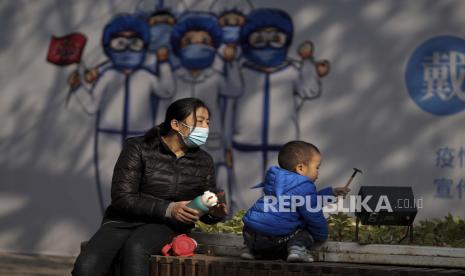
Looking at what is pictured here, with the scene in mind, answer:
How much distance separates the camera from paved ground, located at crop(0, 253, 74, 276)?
29.6 feet

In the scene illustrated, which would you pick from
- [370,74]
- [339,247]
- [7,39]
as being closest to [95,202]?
[7,39]

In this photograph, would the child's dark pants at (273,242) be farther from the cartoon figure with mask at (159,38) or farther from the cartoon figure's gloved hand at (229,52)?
the cartoon figure with mask at (159,38)

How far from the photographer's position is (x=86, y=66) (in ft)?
33.1

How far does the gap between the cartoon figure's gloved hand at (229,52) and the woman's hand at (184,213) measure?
162 inches

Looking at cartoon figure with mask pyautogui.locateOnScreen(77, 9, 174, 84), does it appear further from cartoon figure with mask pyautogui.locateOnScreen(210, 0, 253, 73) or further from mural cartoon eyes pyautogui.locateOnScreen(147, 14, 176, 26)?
cartoon figure with mask pyautogui.locateOnScreen(210, 0, 253, 73)

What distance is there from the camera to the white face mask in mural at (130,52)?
32.8 ft

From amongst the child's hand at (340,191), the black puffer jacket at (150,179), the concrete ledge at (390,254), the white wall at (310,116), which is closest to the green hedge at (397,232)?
the concrete ledge at (390,254)

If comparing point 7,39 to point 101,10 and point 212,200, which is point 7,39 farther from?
point 212,200

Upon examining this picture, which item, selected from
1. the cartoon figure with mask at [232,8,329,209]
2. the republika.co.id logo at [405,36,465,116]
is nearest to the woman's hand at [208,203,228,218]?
the cartoon figure with mask at [232,8,329,209]

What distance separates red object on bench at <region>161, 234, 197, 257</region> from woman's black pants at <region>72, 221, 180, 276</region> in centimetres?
6

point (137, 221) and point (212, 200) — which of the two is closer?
point (212, 200)

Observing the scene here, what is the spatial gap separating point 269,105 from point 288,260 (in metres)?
4.48

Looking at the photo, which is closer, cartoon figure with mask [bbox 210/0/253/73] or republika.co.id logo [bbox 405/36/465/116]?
republika.co.id logo [bbox 405/36/465/116]

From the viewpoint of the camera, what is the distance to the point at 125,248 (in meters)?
5.71
